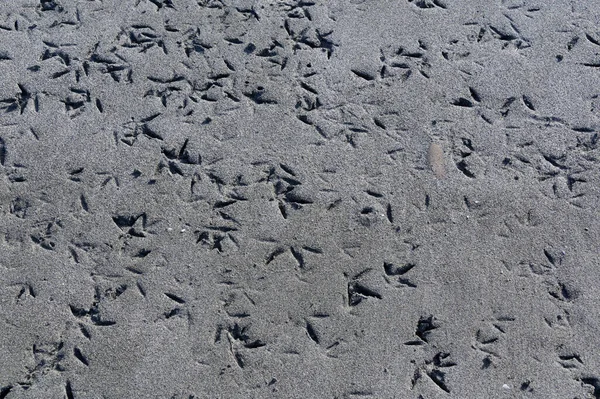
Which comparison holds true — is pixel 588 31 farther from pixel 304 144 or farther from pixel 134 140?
pixel 134 140

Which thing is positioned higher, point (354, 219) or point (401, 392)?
point (354, 219)

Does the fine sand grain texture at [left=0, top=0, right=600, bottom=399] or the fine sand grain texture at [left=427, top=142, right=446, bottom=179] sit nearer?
the fine sand grain texture at [left=0, top=0, right=600, bottom=399]

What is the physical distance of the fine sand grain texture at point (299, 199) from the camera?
286cm

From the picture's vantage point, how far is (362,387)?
110 inches

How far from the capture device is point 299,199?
10.9 feet

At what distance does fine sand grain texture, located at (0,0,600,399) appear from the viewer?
9.39 feet

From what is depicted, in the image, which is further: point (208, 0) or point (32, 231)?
point (208, 0)

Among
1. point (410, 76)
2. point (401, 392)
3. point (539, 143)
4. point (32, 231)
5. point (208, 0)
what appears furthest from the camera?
point (208, 0)

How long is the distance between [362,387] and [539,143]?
4.90 ft

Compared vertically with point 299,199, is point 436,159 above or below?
above

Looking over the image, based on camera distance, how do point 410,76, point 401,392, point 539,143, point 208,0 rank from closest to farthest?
1. point 401,392
2. point 539,143
3. point 410,76
4. point 208,0

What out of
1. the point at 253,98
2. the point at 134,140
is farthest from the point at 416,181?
the point at 134,140

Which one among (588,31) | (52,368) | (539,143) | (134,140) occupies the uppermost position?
(588,31)

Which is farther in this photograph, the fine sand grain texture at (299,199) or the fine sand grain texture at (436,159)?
the fine sand grain texture at (436,159)
